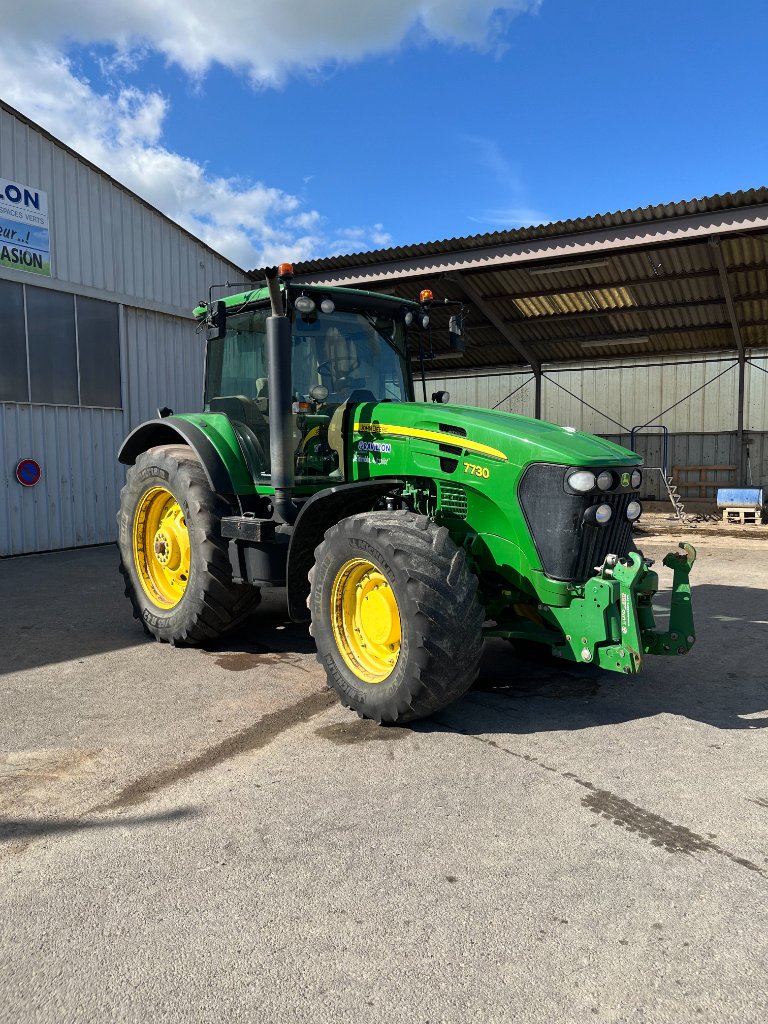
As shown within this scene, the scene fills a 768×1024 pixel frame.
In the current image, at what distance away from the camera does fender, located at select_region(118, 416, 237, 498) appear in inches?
205

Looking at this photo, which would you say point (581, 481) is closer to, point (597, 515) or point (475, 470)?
point (597, 515)

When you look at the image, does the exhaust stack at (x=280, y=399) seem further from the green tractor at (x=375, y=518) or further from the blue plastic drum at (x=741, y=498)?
the blue plastic drum at (x=741, y=498)

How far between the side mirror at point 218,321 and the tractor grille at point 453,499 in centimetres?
210

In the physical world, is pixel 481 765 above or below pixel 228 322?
below

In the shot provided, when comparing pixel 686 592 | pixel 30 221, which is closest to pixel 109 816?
pixel 686 592

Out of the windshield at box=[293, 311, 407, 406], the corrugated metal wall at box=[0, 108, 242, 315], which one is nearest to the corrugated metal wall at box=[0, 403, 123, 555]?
the corrugated metal wall at box=[0, 108, 242, 315]

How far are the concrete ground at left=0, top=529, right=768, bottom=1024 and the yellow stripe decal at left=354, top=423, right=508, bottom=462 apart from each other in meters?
1.45

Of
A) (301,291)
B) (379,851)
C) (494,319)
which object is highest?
(494,319)

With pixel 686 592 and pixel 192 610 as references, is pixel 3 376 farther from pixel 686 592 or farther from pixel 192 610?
pixel 686 592

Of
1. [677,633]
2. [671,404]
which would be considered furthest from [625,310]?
[677,633]

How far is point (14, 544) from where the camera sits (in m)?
10.3

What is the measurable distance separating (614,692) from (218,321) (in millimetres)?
3649

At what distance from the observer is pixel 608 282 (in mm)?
→ 13109

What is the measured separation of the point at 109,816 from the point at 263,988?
4.04 ft
